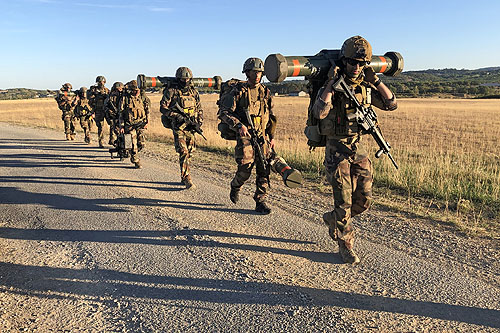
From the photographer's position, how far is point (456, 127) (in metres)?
21.4

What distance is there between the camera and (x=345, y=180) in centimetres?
429

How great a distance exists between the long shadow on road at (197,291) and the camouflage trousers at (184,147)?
3829mm

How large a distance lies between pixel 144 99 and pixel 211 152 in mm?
3009

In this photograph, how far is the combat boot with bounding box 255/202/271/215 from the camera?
236 inches

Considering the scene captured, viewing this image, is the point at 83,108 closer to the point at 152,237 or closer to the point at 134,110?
the point at 134,110

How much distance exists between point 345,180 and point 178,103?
4792 millimetres

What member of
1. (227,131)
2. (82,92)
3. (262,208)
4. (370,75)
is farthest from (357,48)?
(82,92)

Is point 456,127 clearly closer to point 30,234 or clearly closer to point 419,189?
point 419,189

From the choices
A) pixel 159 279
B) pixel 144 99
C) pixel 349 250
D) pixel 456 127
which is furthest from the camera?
pixel 456 127

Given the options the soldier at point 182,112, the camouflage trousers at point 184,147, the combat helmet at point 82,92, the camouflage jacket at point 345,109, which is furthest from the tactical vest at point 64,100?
the camouflage jacket at point 345,109

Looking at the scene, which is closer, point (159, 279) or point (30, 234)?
point (159, 279)

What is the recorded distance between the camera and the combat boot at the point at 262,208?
236 inches

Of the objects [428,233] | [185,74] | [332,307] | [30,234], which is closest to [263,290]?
[332,307]

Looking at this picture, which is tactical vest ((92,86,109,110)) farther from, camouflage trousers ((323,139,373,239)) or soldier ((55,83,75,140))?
camouflage trousers ((323,139,373,239))
